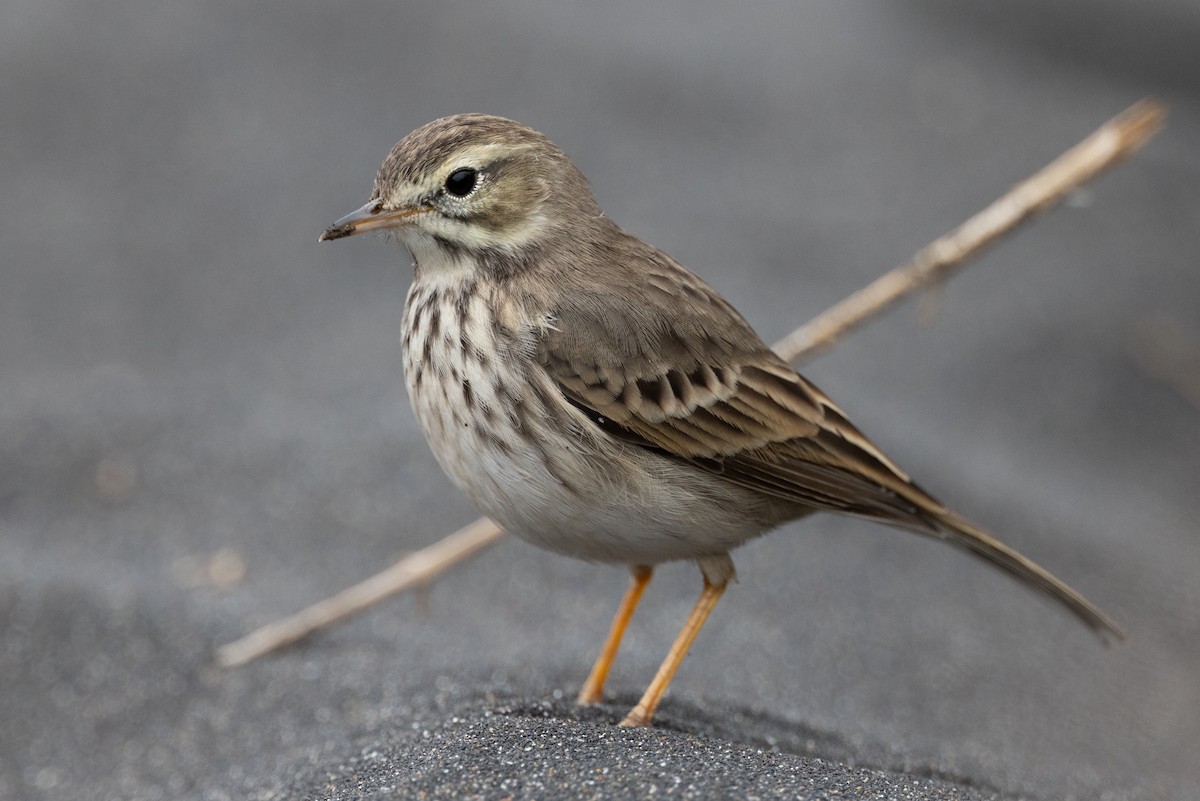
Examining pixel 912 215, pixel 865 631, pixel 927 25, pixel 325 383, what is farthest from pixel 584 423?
pixel 927 25

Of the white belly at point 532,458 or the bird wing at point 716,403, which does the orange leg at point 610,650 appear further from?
the bird wing at point 716,403

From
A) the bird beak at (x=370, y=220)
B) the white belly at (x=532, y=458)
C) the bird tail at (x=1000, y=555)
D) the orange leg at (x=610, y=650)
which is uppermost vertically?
the bird beak at (x=370, y=220)

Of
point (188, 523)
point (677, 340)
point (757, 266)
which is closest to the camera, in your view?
point (677, 340)

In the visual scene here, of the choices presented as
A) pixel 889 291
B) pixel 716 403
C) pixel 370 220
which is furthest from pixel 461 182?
pixel 889 291

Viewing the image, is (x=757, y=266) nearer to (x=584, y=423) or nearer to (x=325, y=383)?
(x=325, y=383)

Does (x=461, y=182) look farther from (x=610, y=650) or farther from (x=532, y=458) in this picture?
(x=610, y=650)

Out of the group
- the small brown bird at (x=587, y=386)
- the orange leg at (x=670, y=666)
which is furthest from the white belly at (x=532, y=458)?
the orange leg at (x=670, y=666)
